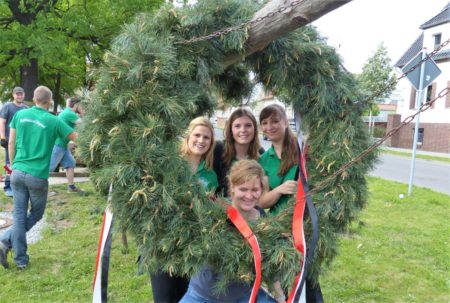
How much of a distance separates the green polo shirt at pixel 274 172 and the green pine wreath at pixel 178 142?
0.18 meters

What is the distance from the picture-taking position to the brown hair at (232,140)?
10.3 ft

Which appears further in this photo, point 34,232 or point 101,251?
point 34,232

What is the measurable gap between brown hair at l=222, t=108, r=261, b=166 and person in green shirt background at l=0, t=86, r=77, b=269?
1.74m

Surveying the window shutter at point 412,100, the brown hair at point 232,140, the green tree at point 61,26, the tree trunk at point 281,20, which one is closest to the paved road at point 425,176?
the green tree at point 61,26

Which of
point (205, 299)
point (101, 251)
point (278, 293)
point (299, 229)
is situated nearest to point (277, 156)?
point (299, 229)

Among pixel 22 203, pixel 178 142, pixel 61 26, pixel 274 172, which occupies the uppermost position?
pixel 61 26

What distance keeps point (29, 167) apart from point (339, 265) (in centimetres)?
334

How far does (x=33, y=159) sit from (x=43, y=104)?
58 centimetres

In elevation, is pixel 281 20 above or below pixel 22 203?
above

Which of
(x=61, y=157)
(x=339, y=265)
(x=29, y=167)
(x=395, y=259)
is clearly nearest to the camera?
(x=29, y=167)

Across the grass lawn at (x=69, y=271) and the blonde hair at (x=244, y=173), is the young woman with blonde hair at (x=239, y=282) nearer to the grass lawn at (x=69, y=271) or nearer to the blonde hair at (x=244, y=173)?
the blonde hair at (x=244, y=173)

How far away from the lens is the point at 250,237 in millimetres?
2314

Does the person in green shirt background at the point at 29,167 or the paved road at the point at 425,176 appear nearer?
the person in green shirt background at the point at 29,167

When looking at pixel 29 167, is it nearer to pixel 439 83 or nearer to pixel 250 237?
pixel 250 237
